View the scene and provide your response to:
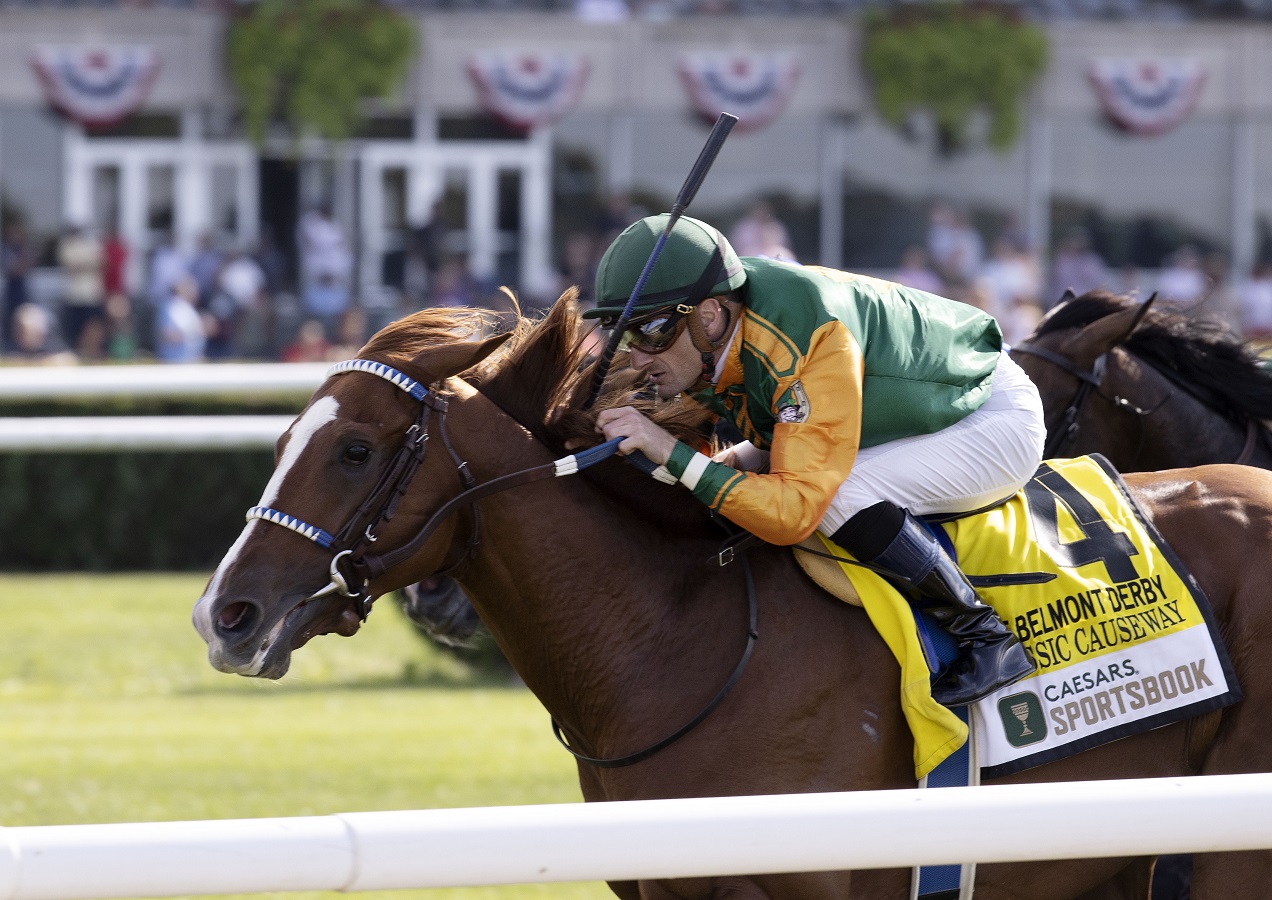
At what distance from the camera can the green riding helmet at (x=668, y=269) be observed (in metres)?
2.72

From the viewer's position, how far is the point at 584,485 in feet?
9.39

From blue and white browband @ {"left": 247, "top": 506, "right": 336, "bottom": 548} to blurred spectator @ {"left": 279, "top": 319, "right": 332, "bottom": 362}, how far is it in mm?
11007

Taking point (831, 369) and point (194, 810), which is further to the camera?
point (194, 810)

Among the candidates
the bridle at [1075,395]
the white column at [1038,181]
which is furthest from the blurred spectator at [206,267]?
the bridle at [1075,395]

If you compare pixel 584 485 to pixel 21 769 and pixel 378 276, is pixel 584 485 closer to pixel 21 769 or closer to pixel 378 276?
pixel 21 769

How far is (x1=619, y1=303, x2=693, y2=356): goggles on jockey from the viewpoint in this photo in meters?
2.75

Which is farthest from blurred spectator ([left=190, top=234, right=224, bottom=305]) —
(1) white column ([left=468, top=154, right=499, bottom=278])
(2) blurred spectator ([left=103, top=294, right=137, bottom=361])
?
(1) white column ([left=468, top=154, right=499, bottom=278])

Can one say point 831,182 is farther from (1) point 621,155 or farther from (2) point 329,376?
(2) point 329,376

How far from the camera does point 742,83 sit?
2044 centimetres

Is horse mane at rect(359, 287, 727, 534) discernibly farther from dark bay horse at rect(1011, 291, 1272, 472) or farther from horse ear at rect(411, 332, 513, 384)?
dark bay horse at rect(1011, 291, 1272, 472)

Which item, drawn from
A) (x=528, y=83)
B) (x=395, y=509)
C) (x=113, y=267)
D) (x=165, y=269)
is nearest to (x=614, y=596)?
(x=395, y=509)

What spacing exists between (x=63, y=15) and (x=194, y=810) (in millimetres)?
16186

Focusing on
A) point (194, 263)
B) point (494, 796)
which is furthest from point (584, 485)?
point (194, 263)

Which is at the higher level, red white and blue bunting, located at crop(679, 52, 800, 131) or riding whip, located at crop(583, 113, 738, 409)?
riding whip, located at crop(583, 113, 738, 409)
